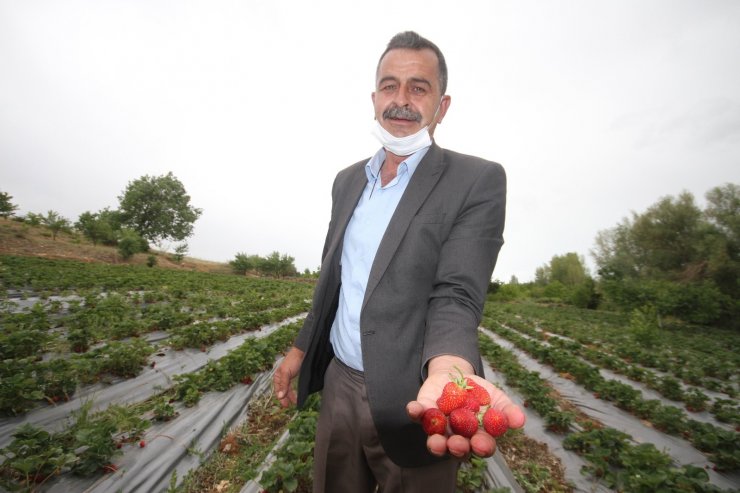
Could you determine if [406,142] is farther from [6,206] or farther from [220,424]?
[6,206]

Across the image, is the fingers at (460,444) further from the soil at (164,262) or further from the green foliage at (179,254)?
the green foliage at (179,254)

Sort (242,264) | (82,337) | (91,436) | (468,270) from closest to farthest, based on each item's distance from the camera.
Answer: (468,270) → (91,436) → (82,337) → (242,264)

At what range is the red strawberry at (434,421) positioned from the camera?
3.07 ft

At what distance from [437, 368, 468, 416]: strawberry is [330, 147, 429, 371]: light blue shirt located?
689 mm

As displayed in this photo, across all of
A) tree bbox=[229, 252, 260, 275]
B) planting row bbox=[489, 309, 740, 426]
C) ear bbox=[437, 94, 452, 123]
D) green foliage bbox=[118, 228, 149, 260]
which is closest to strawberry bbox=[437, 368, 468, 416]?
ear bbox=[437, 94, 452, 123]

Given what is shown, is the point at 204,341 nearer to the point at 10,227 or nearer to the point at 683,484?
the point at 683,484

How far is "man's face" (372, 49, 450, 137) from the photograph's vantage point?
1748mm

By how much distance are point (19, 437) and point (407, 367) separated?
3920 millimetres

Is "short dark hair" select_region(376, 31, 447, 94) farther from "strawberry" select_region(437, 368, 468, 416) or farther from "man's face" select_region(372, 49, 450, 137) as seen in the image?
"strawberry" select_region(437, 368, 468, 416)

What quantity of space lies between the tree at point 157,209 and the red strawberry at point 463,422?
50.9 meters

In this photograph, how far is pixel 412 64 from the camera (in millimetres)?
1746

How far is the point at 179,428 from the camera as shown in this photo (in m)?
3.79

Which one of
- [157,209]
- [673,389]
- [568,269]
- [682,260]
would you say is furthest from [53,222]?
[568,269]

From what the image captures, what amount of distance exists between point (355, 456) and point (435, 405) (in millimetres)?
938
